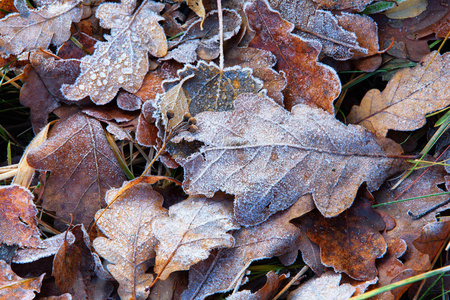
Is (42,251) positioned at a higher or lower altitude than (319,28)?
lower

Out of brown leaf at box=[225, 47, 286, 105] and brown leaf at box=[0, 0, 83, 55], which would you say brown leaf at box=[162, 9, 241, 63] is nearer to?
brown leaf at box=[225, 47, 286, 105]

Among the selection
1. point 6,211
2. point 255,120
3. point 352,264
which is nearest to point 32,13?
point 6,211

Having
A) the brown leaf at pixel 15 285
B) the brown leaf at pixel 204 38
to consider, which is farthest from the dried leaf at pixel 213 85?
the brown leaf at pixel 15 285

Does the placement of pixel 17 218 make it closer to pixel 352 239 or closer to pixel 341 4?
pixel 352 239

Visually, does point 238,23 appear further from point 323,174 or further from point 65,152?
point 65,152

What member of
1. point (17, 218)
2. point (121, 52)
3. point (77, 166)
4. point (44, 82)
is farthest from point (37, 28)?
point (17, 218)

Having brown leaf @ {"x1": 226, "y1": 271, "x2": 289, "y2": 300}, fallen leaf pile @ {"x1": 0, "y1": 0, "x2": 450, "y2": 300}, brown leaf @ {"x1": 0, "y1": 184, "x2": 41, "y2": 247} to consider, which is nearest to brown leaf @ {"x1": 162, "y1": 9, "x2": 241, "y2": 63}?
fallen leaf pile @ {"x1": 0, "y1": 0, "x2": 450, "y2": 300}
